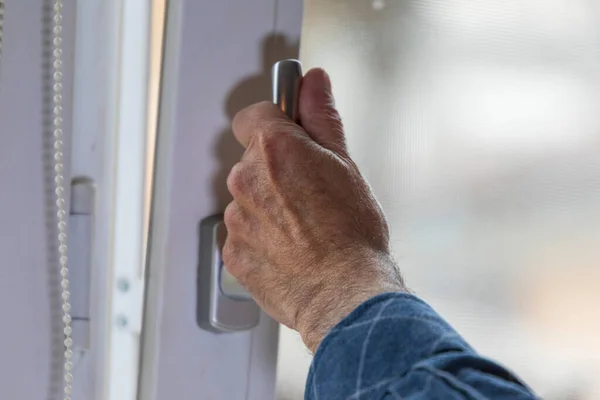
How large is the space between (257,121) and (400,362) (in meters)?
0.22

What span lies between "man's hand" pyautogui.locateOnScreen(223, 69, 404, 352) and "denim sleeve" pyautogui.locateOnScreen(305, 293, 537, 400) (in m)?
0.02

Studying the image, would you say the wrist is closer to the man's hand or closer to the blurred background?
the man's hand

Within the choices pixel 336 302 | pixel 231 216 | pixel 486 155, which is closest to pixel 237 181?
pixel 231 216

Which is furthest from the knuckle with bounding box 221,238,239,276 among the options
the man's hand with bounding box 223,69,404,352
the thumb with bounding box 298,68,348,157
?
the thumb with bounding box 298,68,348,157

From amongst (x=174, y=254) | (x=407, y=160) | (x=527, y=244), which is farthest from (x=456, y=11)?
(x=174, y=254)

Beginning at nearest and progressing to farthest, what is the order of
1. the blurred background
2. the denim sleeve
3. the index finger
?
the denim sleeve → the index finger → the blurred background

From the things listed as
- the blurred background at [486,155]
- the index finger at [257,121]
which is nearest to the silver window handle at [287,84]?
the index finger at [257,121]

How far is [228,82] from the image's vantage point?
1.64 feet

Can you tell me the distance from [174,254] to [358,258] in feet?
0.56

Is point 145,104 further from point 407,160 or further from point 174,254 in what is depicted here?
point 407,160

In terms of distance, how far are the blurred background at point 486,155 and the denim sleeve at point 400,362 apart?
24 cm

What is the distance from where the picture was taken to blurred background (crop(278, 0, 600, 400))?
0.60 meters

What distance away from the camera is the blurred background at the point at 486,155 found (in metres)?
0.60

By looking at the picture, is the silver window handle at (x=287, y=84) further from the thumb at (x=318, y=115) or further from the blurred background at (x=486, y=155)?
the blurred background at (x=486, y=155)
